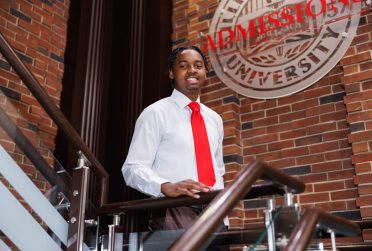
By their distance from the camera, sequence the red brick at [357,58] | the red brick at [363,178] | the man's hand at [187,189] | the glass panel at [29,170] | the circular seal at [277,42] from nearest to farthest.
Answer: the man's hand at [187,189] → the glass panel at [29,170] → the red brick at [363,178] → the red brick at [357,58] → the circular seal at [277,42]

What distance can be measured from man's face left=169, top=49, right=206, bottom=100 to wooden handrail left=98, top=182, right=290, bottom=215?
589 mm

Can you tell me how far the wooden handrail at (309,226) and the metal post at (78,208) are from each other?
→ 3.35ft

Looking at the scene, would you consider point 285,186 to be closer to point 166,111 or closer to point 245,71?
point 166,111

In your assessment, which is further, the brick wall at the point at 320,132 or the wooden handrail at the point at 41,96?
the brick wall at the point at 320,132

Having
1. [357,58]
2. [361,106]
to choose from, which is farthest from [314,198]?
[357,58]

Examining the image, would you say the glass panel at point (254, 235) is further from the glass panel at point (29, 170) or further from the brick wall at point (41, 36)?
the brick wall at point (41, 36)

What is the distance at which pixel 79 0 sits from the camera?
13.7ft

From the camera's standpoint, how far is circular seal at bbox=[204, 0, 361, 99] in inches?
124

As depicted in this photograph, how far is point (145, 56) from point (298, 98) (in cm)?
132

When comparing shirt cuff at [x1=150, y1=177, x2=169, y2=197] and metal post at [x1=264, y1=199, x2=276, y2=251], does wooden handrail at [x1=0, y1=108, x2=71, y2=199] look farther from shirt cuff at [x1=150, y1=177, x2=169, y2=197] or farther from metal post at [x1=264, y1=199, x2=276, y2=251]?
metal post at [x1=264, y1=199, x2=276, y2=251]

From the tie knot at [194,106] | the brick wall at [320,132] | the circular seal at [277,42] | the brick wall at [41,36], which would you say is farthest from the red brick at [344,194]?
the brick wall at [41,36]

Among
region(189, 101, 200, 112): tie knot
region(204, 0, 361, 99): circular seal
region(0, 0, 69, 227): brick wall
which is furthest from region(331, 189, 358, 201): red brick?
region(0, 0, 69, 227): brick wall

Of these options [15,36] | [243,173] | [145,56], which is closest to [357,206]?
[243,173]

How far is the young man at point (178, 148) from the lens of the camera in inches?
74.9
